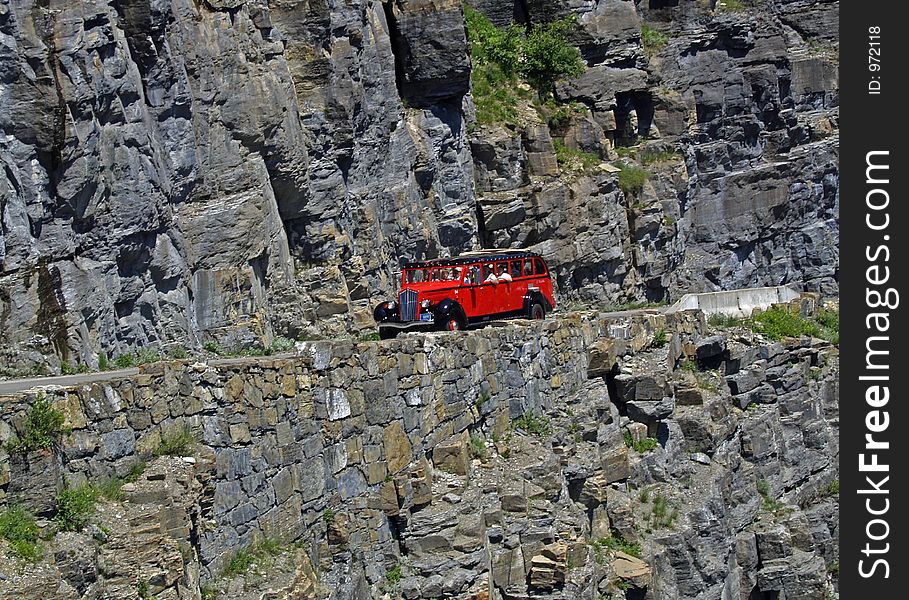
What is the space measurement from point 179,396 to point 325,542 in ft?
10.5

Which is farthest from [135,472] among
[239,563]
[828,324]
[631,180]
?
[631,180]

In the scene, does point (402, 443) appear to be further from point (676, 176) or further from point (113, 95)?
point (676, 176)

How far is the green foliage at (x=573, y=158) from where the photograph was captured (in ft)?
131

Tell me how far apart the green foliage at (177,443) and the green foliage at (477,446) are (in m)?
7.02

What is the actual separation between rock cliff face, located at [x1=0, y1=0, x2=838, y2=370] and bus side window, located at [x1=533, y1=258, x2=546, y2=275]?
412 cm

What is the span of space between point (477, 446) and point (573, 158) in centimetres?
1964

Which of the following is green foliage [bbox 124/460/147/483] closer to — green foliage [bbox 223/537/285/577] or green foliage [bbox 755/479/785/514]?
green foliage [bbox 223/537/285/577]

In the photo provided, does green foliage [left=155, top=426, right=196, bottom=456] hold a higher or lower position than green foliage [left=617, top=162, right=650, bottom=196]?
lower

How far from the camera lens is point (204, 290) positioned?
26.4 metres

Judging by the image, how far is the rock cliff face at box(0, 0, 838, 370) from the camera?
22109mm

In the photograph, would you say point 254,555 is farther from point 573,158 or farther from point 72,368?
point 573,158

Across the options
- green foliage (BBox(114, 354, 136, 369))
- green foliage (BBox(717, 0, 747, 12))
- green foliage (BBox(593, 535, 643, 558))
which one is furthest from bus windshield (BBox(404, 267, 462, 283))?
green foliage (BBox(717, 0, 747, 12))

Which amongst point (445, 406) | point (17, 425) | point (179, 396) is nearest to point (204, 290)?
point (445, 406)

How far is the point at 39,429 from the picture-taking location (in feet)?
43.2
